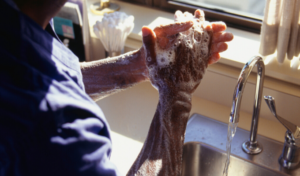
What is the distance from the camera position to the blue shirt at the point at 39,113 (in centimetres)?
44

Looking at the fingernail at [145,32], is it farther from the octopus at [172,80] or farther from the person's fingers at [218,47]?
the person's fingers at [218,47]

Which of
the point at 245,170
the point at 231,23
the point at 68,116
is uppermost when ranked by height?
the point at 68,116

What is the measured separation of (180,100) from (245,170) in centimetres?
43

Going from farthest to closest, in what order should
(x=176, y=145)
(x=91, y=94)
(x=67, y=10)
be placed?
(x=67, y=10) < (x=91, y=94) < (x=176, y=145)

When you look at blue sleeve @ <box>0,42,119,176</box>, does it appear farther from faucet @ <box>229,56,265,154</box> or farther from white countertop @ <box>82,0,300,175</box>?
white countertop @ <box>82,0,300,175</box>

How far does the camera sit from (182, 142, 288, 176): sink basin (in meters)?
1.01

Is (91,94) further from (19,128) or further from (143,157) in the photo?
(19,128)

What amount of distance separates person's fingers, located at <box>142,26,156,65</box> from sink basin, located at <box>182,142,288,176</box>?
1.40ft

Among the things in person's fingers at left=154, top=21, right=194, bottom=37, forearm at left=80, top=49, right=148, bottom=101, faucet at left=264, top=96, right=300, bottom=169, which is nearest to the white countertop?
faucet at left=264, top=96, right=300, bottom=169

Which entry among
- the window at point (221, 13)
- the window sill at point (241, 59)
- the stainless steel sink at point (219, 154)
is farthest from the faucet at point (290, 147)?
the window at point (221, 13)

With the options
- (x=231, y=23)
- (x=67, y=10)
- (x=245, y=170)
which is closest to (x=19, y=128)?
(x=245, y=170)

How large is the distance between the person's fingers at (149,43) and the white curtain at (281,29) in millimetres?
503

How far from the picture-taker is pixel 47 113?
445 millimetres

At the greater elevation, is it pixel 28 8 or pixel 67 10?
pixel 28 8
